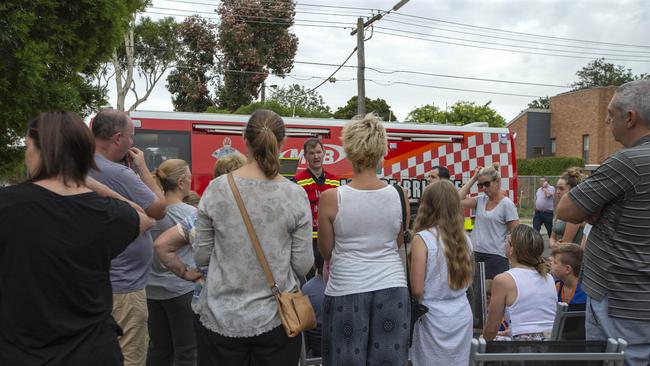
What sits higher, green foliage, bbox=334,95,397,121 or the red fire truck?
green foliage, bbox=334,95,397,121

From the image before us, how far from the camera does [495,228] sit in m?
5.09

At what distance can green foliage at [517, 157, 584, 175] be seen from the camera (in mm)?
28156

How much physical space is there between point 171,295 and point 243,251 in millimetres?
1277

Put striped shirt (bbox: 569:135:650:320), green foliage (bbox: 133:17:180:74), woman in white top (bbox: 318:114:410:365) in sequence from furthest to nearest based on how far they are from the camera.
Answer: green foliage (bbox: 133:17:180:74)
woman in white top (bbox: 318:114:410:365)
striped shirt (bbox: 569:135:650:320)

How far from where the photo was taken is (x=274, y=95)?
1193 inches

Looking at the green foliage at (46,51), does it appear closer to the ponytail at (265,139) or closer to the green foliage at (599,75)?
the ponytail at (265,139)

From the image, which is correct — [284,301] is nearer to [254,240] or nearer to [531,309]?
[254,240]

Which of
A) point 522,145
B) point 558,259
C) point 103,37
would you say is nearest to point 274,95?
point 522,145

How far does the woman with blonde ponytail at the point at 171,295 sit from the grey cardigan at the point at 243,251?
102 centimetres

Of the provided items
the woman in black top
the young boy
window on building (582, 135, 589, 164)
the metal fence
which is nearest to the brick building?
window on building (582, 135, 589, 164)

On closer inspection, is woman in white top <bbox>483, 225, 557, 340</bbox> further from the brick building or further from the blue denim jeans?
the brick building

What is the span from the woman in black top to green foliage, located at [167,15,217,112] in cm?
2300

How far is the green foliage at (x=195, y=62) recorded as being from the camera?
2377 cm

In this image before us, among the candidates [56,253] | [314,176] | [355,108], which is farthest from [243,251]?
[355,108]
